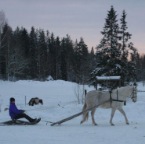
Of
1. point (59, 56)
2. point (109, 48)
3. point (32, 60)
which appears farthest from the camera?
point (59, 56)

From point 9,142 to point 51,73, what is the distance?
75659 mm

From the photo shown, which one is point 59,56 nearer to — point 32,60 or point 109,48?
point 32,60

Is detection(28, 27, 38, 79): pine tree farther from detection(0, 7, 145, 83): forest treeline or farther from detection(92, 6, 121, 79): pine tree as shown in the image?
detection(92, 6, 121, 79): pine tree

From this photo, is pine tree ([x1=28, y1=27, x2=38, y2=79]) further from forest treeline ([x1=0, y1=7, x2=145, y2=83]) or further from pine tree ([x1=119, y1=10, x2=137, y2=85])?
pine tree ([x1=119, y1=10, x2=137, y2=85])

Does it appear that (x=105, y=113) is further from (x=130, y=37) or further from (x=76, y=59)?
(x=76, y=59)

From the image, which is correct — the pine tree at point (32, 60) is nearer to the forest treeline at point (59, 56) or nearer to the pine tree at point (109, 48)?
the forest treeline at point (59, 56)

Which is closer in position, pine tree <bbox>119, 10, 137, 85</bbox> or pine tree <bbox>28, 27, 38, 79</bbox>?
pine tree <bbox>119, 10, 137, 85</bbox>

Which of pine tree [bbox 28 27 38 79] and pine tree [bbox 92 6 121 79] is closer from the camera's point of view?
pine tree [bbox 92 6 121 79]

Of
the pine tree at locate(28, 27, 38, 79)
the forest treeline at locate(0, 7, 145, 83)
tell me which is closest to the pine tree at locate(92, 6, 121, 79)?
the forest treeline at locate(0, 7, 145, 83)

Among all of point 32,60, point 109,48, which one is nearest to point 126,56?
point 109,48

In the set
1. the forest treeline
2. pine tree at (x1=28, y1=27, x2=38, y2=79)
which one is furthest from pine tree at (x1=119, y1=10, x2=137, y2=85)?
pine tree at (x1=28, y1=27, x2=38, y2=79)

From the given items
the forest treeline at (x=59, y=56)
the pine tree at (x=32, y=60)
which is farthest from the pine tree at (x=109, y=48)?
the pine tree at (x=32, y=60)

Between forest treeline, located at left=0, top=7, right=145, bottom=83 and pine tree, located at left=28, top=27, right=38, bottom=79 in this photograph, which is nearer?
forest treeline, located at left=0, top=7, right=145, bottom=83

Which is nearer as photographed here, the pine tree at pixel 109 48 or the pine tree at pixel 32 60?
the pine tree at pixel 109 48
